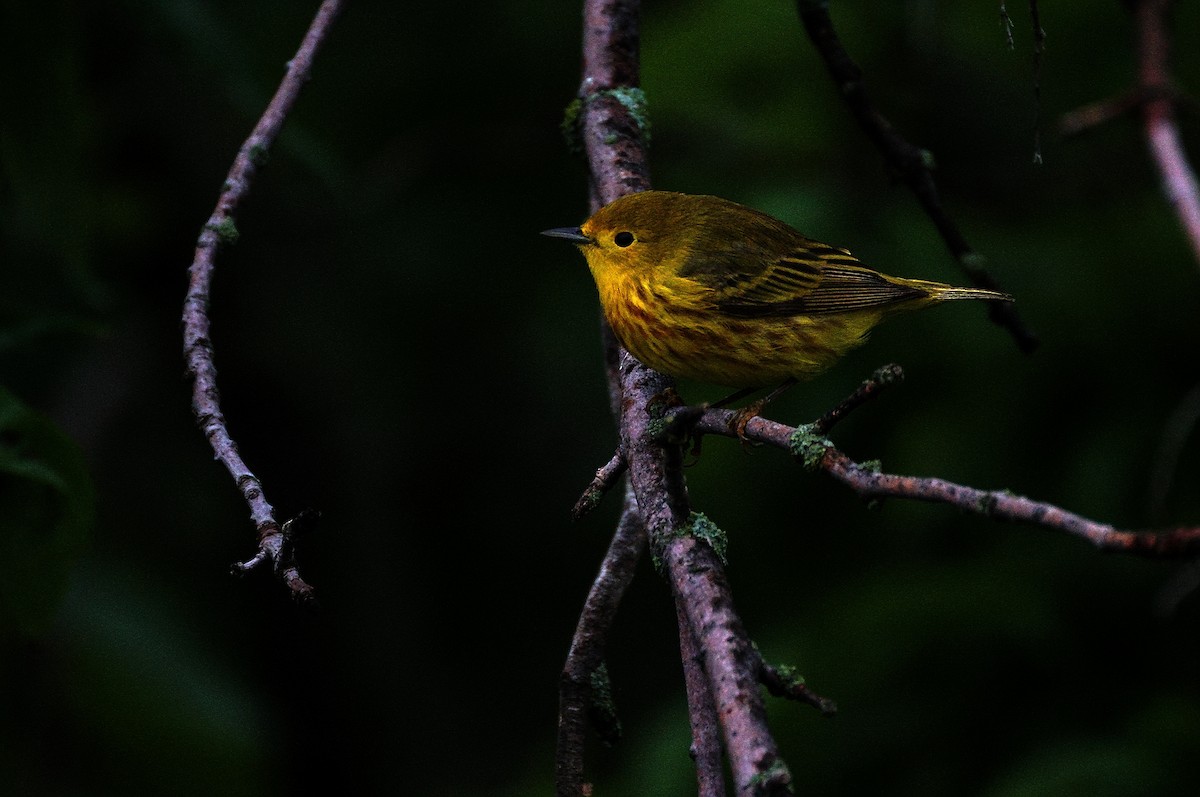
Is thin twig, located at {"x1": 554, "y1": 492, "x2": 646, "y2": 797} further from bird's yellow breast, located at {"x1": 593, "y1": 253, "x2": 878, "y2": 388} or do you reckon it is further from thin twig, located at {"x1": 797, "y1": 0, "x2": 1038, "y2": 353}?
thin twig, located at {"x1": 797, "y1": 0, "x2": 1038, "y2": 353}

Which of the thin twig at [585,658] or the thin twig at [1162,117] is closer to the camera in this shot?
the thin twig at [585,658]

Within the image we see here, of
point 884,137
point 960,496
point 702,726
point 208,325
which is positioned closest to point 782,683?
point 702,726

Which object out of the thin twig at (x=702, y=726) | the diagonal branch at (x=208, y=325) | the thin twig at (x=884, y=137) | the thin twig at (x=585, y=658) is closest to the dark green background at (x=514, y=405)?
the thin twig at (x=884, y=137)

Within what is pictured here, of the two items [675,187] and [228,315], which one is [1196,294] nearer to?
[675,187]

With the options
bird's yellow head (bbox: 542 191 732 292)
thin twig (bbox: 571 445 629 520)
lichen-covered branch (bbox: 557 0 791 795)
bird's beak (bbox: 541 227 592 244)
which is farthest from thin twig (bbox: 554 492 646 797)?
bird's beak (bbox: 541 227 592 244)

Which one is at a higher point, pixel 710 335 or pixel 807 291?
pixel 807 291

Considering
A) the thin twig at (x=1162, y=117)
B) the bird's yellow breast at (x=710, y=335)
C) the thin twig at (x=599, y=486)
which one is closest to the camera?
the thin twig at (x=599, y=486)

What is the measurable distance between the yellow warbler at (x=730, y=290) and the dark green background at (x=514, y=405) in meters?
0.55

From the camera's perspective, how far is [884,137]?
3287 mm

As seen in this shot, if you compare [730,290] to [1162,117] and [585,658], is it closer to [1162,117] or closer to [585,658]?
[1162,117]

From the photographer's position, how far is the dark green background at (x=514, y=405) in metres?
3.71

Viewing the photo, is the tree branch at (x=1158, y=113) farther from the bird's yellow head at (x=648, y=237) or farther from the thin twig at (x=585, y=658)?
the thin twig at (x=585, y=658)

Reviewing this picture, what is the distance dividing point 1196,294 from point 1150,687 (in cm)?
143

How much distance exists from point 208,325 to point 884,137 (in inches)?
73.7
